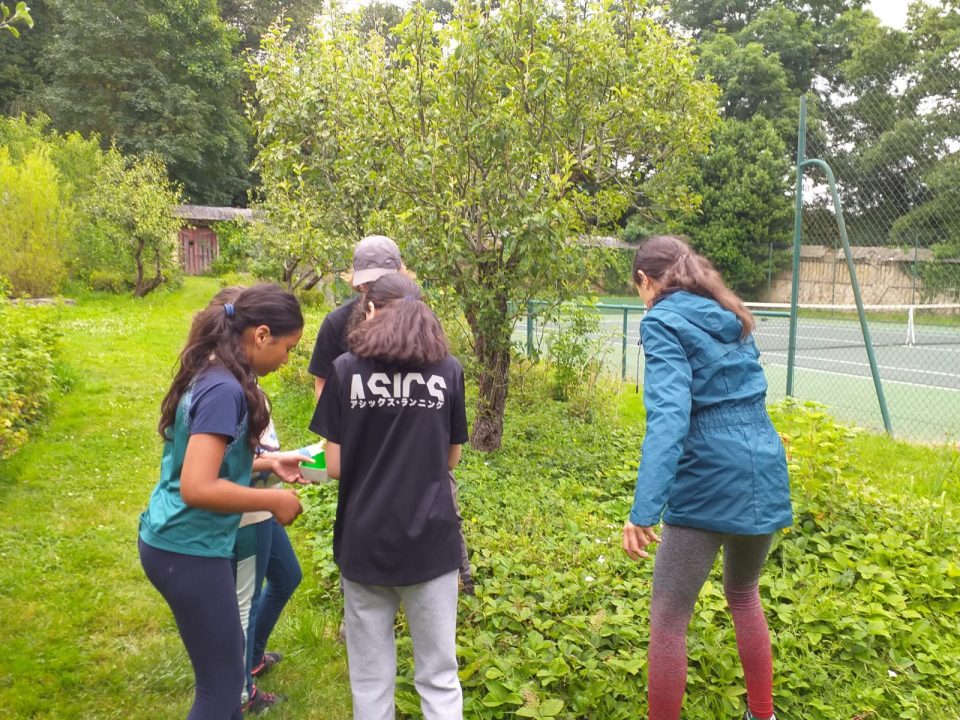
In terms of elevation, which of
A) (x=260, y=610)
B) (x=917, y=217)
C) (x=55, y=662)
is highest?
(x=917, y=217)

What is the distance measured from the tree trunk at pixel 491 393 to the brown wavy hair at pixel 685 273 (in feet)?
9.94

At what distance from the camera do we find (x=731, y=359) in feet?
8.38

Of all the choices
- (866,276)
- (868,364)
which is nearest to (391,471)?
(866,276)

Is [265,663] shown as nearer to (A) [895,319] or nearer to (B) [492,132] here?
(B) [492,132]

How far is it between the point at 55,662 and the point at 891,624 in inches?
146

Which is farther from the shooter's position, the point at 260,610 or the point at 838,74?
the point at 838,74

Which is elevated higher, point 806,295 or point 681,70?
point 681,70

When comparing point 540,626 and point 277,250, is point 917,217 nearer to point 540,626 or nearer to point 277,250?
point 540,626

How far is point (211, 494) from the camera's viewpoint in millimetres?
1992

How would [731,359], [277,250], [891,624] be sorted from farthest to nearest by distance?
[277,250], [891,624], [731,359]

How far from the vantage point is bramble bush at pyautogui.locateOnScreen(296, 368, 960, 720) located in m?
3.00

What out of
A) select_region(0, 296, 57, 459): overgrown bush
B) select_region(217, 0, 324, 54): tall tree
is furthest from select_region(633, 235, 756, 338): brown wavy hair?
select_region(217, 0, 324, 54): tall tree

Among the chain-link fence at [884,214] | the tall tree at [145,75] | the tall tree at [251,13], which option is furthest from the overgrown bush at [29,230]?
the tall tree at [251,13]

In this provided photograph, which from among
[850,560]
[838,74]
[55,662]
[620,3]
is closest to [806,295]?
[620,3]
